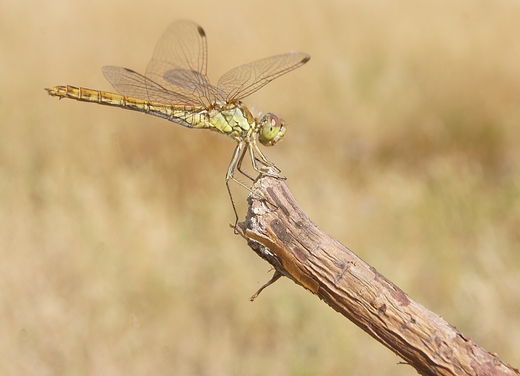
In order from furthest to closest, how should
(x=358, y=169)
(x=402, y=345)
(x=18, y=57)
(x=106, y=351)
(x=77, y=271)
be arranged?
(x=18, y=57)
(x=358, y=169)
(x=77, y=271)
(x=106, y=351)
(x=402, y=345)

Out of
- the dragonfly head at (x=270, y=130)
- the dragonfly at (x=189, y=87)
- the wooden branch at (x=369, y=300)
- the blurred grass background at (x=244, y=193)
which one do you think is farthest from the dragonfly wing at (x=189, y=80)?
the wooden branch at (x=369, y=300)

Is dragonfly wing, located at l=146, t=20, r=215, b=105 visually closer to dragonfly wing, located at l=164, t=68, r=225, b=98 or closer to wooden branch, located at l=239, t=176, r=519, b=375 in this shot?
dragonfly wing, located at l=164, t=68, r=225, b=98

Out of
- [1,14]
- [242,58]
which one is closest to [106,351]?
[242,58]

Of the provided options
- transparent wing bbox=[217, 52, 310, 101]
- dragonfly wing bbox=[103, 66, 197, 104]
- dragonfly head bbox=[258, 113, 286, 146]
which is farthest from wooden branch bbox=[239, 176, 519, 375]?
dragonfly wing bbox=[103, 66, 197, 104]

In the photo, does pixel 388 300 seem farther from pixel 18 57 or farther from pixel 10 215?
pixel 18 57

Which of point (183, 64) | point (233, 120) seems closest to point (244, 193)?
point (183, 64)

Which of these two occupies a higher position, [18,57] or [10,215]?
[18,57]
